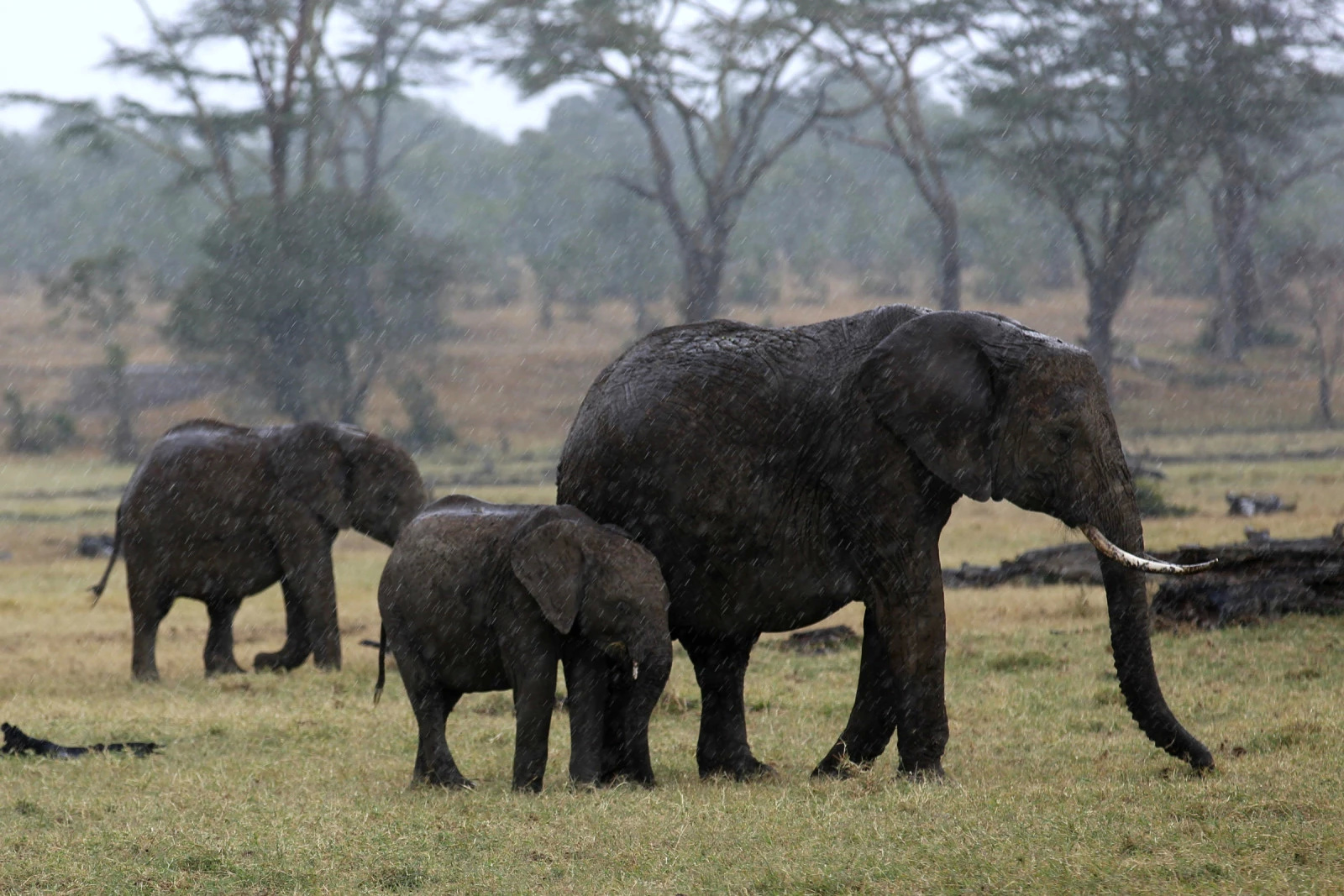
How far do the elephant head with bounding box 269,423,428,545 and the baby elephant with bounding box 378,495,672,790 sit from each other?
5137 mm

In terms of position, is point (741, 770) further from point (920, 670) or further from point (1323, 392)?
point (1323, 392)

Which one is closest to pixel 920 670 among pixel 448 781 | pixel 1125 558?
pixel 1125 558

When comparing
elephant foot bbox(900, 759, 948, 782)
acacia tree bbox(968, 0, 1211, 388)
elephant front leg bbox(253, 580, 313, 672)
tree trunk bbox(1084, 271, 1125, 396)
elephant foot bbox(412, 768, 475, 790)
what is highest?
acacia tree bbox(968, 0, 1211, 388)

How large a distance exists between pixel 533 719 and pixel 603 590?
28.1 inches

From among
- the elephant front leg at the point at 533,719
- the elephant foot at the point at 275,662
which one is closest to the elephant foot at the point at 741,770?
the elephant front leg at the point at 533,719

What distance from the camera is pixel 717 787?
26.0 ft

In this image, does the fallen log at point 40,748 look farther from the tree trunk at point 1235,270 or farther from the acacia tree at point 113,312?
the tree trunk at point 1235,270

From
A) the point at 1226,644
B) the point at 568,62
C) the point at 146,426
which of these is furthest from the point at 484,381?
the point at 1226,644

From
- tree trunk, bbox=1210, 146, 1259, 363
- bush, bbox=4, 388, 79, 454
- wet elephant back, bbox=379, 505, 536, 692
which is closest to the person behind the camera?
wet elephant back, bbox=379, 505, 536, 692

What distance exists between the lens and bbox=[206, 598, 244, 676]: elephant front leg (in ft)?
44.8

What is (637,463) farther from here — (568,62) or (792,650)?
(568,62)

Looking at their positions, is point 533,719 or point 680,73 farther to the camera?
point 680,73

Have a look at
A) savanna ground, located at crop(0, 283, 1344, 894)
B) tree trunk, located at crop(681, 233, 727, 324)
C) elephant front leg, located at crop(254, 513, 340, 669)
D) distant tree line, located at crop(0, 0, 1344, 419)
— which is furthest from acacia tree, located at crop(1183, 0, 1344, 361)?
elephant front leg, located at crop(254, 513, 340, 669)

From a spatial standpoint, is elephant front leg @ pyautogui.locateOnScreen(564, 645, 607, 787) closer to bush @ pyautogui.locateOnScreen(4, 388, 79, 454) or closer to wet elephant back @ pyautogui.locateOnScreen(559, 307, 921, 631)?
wet elephant back @ pyautogui.locateOnScreen(559, 307, 921, 631)
